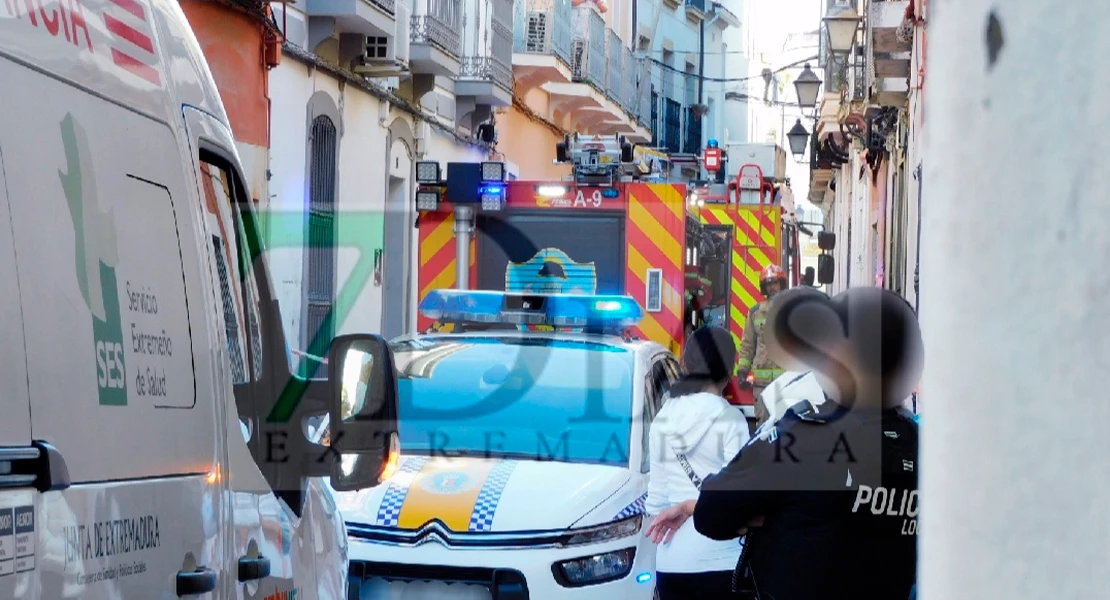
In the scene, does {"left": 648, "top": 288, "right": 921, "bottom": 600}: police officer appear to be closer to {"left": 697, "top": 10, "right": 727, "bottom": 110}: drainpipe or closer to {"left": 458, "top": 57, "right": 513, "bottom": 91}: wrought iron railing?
Answer: {"left": 458, "top": 57, "right": 513, "bottom": 91}: wrought iron railing

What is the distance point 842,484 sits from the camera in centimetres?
350

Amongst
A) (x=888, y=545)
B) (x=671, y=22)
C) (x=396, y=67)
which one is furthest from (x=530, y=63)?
(x=888, y=545)

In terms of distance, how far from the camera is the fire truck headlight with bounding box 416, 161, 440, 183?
Result: 36.6ft

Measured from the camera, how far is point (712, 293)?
13828 millimetres

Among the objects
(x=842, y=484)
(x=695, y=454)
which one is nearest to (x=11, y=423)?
(x=842, y=484)

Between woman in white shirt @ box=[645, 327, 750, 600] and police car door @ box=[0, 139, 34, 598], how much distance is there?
11.1 feet

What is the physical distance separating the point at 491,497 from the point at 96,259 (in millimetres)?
3966

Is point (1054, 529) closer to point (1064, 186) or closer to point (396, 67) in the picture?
point (1064, 186)

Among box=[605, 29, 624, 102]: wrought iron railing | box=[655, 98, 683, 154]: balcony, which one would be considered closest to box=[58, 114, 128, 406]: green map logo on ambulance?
box=[605, 29, 624, 102]: wrought iron railing

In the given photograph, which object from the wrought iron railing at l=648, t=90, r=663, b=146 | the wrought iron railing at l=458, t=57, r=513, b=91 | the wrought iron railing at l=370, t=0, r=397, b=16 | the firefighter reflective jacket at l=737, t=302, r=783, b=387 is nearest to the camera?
the firefighter reflective jacket at l=737, t=302, r=783, b=387

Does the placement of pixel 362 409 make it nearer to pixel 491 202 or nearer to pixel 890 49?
pixel 491 202

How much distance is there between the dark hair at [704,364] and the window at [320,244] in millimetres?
11268

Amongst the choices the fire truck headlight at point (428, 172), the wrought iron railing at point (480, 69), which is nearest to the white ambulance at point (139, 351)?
the fire truck headlight at point (428, 172)

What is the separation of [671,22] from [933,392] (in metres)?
43.9
